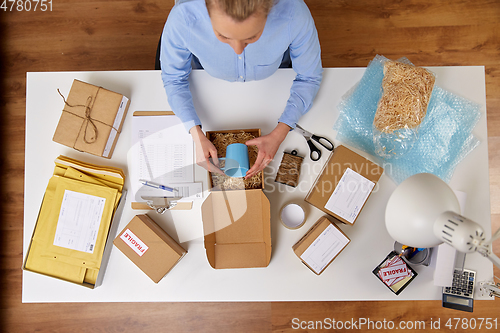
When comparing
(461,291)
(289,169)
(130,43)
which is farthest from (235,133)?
(130,43)

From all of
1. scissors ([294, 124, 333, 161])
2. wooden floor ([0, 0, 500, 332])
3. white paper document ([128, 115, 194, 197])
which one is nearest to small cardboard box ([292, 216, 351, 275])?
scissors ([294, 124, 333, 161])

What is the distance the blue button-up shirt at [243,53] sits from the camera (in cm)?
85

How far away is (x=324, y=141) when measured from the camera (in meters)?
1.11

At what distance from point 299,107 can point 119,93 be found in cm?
68

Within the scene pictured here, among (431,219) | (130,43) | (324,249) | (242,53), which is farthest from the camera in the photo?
(130,43)

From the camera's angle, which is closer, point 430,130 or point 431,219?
point 431,219

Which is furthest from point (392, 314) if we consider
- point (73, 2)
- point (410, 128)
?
point (73, 2)

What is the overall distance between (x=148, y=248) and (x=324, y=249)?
0.63 meters

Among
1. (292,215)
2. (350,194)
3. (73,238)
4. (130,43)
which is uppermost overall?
(130,43)

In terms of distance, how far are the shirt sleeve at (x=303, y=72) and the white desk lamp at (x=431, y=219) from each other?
492 mm

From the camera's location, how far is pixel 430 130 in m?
1.08

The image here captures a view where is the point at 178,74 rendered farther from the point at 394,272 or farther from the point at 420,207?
the point at 394,272

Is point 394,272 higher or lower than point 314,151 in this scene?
lower

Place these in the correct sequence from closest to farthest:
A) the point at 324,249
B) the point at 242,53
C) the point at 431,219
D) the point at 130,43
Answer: the point at 431,219, the point at 242,53, the point at 324,249, the point at 130,43
